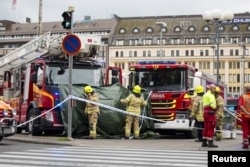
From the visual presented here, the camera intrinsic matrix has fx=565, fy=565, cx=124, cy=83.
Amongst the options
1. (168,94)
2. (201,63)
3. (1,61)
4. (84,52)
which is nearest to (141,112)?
(168,94)

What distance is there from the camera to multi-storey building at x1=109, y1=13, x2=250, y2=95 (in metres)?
126

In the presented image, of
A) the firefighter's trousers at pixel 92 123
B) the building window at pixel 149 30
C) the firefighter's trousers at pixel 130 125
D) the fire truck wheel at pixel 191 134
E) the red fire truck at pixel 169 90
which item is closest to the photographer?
the firefighter's trousers at pixel 92 123

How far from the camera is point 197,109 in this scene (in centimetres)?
1809

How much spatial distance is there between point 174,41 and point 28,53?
108292 mm

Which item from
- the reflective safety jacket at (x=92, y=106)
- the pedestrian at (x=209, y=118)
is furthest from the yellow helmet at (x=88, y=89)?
the pedestrian at (x=209, y=118)

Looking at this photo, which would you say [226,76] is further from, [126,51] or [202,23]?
[126,51]

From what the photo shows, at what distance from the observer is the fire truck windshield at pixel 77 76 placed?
19.6 meters

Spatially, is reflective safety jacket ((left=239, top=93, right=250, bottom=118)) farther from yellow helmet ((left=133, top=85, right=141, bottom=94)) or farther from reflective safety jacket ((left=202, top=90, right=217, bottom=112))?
yellow helmet ((left=133, top=85, right=141, bottom=94))

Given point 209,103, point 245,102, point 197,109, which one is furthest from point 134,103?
point 245,102

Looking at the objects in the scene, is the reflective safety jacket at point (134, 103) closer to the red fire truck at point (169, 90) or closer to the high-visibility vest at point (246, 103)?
the red fire truck at point (169, 90)

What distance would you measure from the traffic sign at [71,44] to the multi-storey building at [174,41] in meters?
106

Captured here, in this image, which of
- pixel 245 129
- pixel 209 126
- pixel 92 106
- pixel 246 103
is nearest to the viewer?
pixel 209 126

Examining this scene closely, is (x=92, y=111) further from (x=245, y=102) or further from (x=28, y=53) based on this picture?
(x=245, y=102)

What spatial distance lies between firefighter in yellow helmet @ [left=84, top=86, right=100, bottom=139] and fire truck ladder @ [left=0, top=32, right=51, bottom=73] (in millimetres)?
3029
